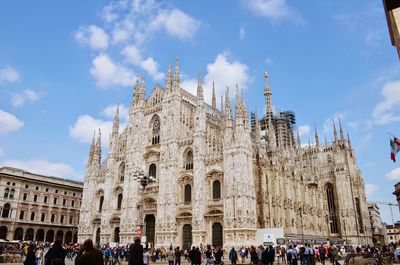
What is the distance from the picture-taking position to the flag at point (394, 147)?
19.2 meters

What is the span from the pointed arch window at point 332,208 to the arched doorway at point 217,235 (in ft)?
101

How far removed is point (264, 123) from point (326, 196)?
19169 mm

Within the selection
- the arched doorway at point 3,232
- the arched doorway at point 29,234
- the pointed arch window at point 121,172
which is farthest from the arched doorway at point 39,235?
the pointed arch window at point 121,172

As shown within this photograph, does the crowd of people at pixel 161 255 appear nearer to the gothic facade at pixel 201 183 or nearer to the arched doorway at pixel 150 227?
the gothic facade at pixel 201 183

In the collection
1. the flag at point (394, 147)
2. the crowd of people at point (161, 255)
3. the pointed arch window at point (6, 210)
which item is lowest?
the crowd of people at point (161, 255)

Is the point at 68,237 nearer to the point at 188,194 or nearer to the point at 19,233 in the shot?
the point at 19,233

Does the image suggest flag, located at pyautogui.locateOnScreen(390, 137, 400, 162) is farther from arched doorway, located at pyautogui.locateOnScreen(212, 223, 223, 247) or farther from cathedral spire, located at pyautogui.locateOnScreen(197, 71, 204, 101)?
cathedral spire, located at pyautogui.locateOnScreen(197, 71, 204, 101)

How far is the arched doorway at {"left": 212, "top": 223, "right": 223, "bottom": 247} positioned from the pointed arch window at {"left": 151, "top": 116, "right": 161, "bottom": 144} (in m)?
14.9

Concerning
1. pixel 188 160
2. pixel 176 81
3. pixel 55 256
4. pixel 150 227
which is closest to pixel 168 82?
pixel 176 81

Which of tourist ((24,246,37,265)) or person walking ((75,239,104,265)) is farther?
tourist ((24,246,37,265))

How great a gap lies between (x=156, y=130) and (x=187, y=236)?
50.3 ft

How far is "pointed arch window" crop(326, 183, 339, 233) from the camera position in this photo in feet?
192

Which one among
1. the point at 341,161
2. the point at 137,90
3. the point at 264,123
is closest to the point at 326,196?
the point at 341,161

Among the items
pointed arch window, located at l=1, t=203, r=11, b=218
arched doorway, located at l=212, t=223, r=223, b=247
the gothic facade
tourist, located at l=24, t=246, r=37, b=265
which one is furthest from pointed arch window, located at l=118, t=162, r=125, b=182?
tourist, located at l=24, t=246, r=37, b=265
